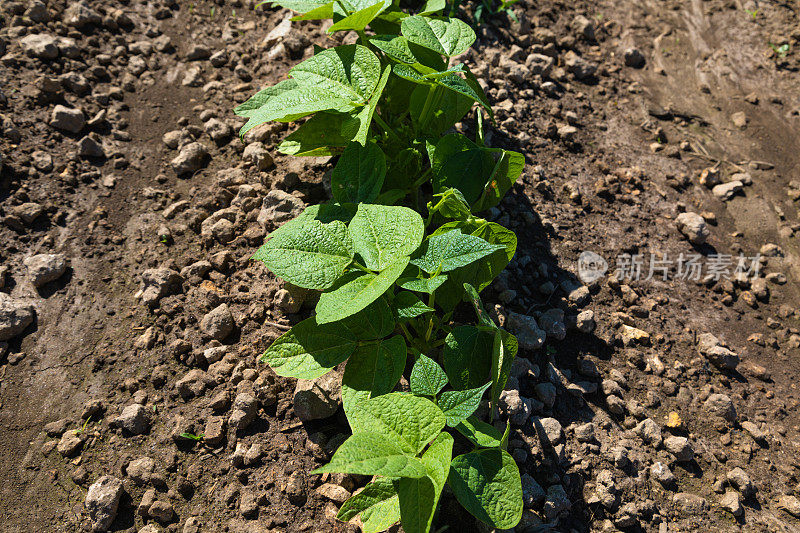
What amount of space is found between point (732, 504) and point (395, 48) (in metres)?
1.99

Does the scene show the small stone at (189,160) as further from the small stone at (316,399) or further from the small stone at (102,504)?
the small stone at (102,504)

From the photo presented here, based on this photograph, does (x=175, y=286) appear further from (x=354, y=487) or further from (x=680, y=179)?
(x=680, y=179)

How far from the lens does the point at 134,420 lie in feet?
5.90

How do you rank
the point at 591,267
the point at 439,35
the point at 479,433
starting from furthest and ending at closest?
the point at 591,267 < the point at 439,35 < the point at 479,433

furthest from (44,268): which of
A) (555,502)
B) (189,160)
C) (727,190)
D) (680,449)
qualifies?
(727,190)

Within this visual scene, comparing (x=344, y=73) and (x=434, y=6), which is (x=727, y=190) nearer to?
(x=434, y=6)

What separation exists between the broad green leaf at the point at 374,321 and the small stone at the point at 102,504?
92cm

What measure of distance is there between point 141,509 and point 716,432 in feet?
6.88

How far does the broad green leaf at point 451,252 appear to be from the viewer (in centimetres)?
146

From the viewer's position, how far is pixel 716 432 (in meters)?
2.05

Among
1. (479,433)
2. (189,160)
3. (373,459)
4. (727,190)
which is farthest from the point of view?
(727,190)

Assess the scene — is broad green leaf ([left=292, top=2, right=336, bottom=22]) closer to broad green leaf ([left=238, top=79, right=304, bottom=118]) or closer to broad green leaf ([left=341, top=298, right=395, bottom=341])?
broad green leaf ([left=238, top=79, right=304, bottom=118])

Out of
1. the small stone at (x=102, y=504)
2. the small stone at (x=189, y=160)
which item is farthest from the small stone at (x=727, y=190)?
the small stone at (x=102, y=504)

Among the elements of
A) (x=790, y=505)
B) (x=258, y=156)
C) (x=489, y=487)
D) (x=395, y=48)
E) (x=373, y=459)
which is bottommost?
(x=790, y=505)
